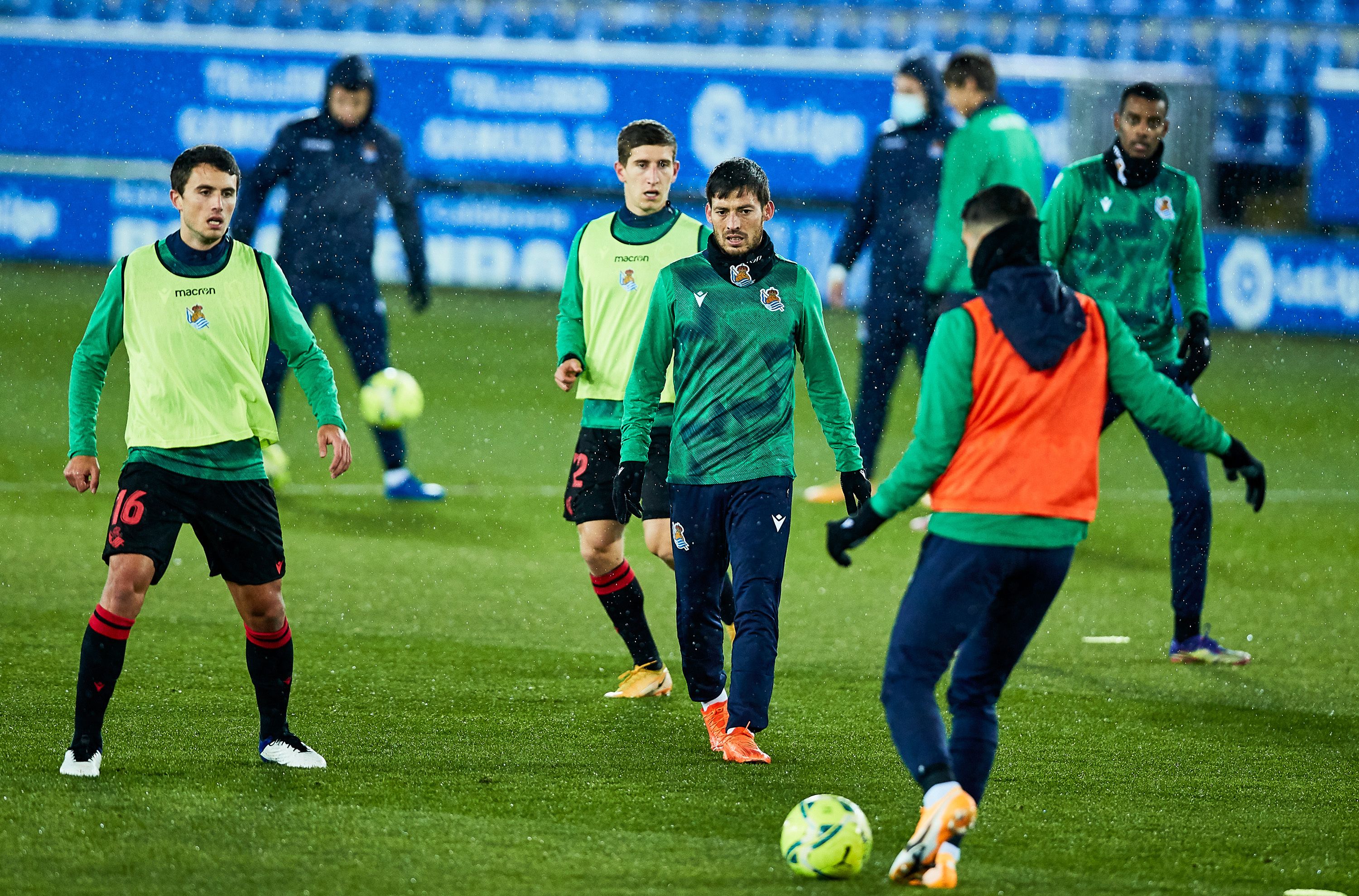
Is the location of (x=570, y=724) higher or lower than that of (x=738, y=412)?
lower

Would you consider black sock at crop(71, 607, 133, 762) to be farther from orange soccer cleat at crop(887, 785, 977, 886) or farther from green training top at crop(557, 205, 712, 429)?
orange soccer cleat at crop(887, 785, 977, 886)

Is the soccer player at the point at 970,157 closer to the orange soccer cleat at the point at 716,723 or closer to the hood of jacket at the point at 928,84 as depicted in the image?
the hood of jacket at the point at 928,84

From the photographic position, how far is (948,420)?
4031 mm

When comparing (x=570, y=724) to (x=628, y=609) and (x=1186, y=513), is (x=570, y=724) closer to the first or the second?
(x=628, y=609)

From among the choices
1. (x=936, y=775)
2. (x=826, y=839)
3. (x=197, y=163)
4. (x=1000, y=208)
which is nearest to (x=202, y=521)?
(x=197, y=163)

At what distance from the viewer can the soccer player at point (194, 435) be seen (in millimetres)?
4855

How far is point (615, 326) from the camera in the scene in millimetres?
6098

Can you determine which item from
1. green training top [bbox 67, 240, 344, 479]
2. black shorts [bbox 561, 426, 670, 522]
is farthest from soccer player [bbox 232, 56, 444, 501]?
green training top [bbox 67, 240, 344, 479]

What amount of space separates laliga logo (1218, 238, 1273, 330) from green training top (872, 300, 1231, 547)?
1345 centimetres

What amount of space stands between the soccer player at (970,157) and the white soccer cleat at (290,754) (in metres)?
4.66

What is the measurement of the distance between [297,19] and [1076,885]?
664 inches

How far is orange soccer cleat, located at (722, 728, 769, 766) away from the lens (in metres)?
5.22

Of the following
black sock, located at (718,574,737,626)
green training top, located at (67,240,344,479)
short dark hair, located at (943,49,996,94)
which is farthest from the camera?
→ short dark hair, located at (943,49,996,94)

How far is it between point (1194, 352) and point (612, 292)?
2326 millimetres
